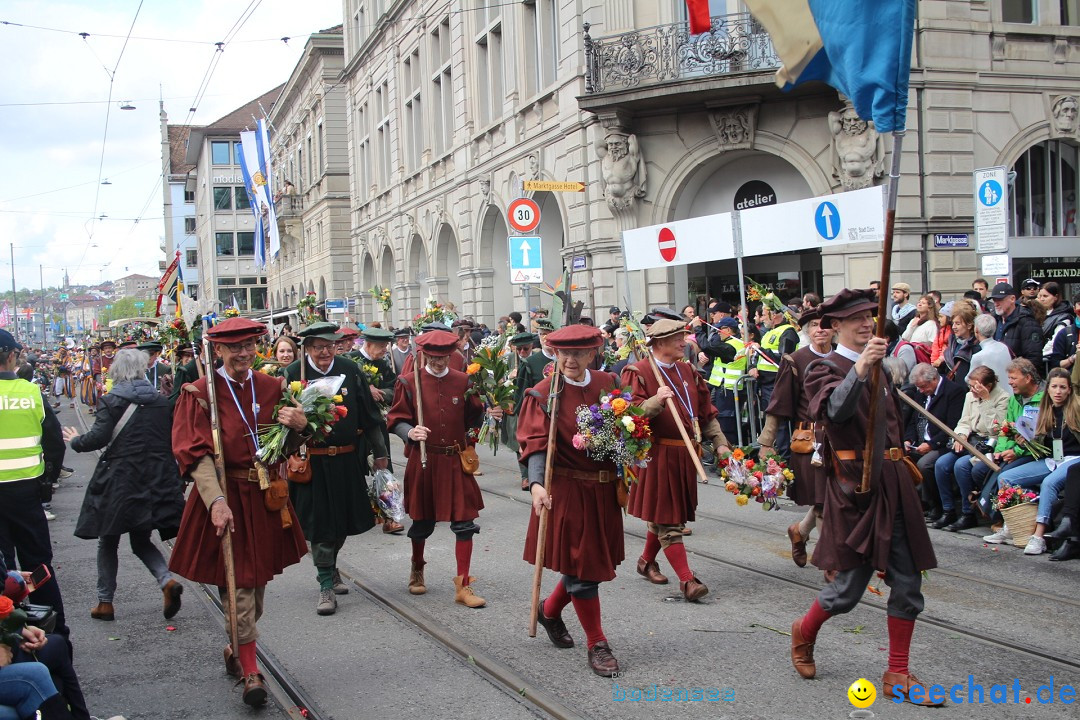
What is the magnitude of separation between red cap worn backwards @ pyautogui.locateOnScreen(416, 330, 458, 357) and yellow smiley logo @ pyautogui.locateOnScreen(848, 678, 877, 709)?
12.3ft

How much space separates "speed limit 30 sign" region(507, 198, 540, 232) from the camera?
51.6ft

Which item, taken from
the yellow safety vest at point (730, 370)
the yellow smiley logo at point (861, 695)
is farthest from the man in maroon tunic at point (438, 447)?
the yellow safety vest at point (730, 370)

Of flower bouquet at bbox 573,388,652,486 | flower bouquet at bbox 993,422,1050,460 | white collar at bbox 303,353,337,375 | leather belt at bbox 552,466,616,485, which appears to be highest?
white collar at bbox 303,353,337,375

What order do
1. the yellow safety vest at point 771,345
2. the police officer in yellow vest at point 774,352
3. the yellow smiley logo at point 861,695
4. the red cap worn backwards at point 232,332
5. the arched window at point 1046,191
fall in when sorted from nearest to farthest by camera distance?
1. the yellow smiley logo at point 861,695
2. the red cap worn backwards at point 232,332
3. the police officer in yellow vest at point 774,352
4. the yellow safety vest at point 771,345
5. the arched window at point 1046,191

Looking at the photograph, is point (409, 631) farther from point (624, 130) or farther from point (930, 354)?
point (624, 130)

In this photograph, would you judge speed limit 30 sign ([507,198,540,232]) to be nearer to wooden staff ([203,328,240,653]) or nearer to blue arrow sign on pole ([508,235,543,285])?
blue arrow sign on pole ([508,235,543,285])

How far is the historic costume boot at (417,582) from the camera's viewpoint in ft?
25.1

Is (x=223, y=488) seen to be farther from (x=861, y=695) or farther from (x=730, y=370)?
(x=730, y=370)

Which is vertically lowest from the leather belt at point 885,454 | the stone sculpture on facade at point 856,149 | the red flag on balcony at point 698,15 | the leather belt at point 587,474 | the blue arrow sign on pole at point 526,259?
the leather belt at point 587,474

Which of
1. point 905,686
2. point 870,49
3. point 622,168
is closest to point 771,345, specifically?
point 905,686

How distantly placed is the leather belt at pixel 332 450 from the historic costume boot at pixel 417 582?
1.00 meters

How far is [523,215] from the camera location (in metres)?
15.9

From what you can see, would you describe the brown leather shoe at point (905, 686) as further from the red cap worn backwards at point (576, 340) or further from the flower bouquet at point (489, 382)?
the flower bouquet at point (489, 382)

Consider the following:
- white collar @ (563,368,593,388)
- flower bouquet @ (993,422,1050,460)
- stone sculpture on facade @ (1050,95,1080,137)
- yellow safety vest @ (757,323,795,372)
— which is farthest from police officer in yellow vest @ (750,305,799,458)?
stone sculpture on facade @ (1050,95,1080,137)
